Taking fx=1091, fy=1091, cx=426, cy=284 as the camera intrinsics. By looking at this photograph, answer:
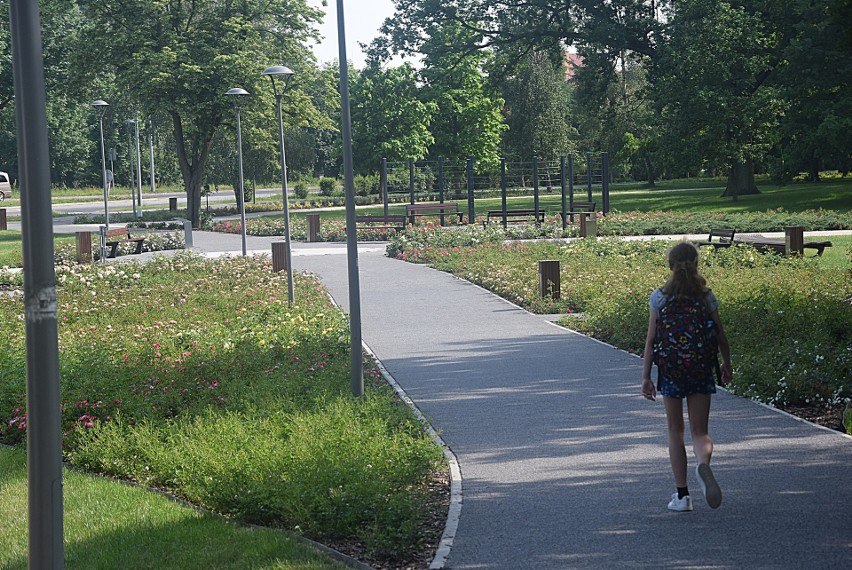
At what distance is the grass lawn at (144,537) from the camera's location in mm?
5871

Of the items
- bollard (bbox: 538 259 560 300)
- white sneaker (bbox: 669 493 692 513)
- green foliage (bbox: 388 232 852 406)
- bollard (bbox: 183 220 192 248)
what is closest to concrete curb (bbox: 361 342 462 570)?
white sneaker (bbox: 669 493 692 513)

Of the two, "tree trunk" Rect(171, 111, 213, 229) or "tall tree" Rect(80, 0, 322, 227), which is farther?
"tree trunk" Rect(171, 111, 213, 229)

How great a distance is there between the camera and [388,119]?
60.7 metres

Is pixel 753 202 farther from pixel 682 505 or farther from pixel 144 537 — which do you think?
pixel 144 537

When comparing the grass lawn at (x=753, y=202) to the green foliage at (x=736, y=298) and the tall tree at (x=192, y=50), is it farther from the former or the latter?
the green foliage at (x=736, y=298)

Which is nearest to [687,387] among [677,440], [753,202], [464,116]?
[677,440]

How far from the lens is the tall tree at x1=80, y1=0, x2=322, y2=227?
41.2 meters

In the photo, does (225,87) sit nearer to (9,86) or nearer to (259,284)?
(9,86)

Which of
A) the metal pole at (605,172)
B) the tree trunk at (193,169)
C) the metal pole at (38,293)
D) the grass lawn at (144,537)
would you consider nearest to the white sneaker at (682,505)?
the grass lawn at (144,537)

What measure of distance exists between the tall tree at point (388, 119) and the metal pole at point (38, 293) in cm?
5594

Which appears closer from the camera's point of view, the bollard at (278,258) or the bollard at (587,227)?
the bollard at (278,258)

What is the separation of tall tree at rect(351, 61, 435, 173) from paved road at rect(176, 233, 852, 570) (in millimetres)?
47890

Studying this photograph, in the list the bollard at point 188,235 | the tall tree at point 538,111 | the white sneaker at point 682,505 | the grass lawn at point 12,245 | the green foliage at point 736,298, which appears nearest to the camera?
the white sneaker at point 682,505

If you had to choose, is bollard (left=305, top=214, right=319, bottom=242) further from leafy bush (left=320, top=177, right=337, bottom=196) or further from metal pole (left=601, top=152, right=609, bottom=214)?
leafy bush (left=320, top=177, right=337, bottom=196)
